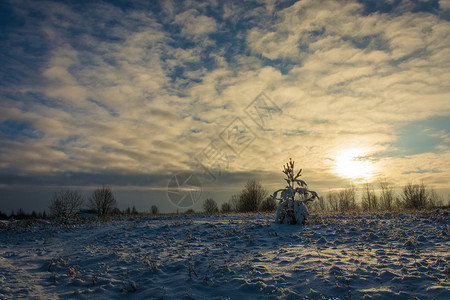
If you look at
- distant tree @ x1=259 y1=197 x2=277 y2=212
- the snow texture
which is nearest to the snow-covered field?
the snow texture

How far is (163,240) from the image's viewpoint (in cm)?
1183

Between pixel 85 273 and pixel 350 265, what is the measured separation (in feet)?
25.2

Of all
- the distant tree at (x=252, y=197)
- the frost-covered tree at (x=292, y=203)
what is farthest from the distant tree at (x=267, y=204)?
the frost-covered tree at (x=292, y=203)

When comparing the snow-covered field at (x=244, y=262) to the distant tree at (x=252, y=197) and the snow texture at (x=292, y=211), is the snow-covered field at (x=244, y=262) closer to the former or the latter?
the snow texture at (x=292, y=211)

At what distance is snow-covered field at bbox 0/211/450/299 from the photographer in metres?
6.28

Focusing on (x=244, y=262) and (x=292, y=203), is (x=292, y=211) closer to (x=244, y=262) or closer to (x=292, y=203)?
(x=292, y=203)

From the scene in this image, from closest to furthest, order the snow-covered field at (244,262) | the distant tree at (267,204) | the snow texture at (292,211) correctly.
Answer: the snow-covered field at (244,262)
the snow texture at (292,211)
the distant tree at (267,204)

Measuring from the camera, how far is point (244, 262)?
815 centimetres

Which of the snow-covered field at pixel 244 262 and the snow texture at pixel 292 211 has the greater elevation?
the snow texture at pixel 292 211

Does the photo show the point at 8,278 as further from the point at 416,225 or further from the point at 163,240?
the point at 416,225

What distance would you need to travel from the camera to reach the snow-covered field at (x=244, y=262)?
6.28 meters

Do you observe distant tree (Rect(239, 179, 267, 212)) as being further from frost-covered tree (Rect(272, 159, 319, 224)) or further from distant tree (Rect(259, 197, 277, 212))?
frost-covered tree (Rect(272, 159, 319, 224))

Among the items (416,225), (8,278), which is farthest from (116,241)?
(416,225)

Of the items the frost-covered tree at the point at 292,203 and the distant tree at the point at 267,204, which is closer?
the frost-covered tree at the point at 292,203
